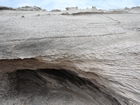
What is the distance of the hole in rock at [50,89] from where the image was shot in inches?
81.9

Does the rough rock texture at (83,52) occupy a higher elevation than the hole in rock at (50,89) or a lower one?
higher

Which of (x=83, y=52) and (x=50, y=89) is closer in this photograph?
(x=83, y=52)

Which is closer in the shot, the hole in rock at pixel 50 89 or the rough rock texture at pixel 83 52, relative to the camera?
the rough rock texture at pixel 83 52

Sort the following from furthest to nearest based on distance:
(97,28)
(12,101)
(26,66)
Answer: (12,101) < (26,66) < (97,28)

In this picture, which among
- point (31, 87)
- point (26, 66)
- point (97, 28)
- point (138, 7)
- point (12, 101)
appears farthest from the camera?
point (138, 7)

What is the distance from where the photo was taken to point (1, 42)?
5.32ft

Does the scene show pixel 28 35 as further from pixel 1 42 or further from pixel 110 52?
pixel 110 52

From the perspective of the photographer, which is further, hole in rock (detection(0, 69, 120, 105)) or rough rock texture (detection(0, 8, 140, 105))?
hole in rock (detection(0, 69, 120, 105))

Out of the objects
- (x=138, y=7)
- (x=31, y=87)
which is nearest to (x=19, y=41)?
(x=31, y=87)

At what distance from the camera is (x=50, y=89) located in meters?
2.34

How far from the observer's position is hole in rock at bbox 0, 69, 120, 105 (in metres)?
2.08

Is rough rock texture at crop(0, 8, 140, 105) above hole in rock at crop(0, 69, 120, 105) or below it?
above

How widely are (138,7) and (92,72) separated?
203 cm

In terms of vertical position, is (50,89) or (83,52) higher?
(83,52)
